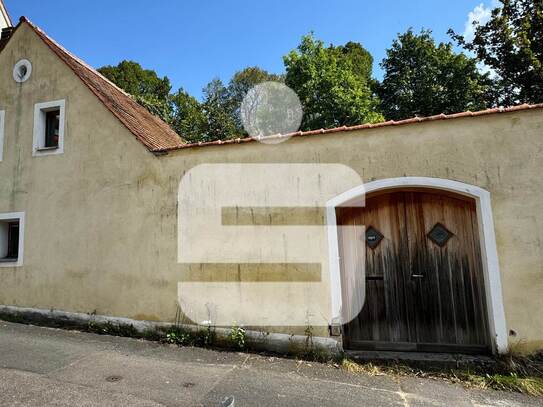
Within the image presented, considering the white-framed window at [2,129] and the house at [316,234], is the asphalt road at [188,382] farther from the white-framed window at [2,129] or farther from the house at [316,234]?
the white-framed window at [2,129]

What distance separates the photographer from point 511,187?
5199 millimetres

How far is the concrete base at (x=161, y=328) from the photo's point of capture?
5543mm

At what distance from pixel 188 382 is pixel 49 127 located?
6.84 meters

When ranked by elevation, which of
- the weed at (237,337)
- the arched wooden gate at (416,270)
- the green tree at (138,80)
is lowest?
the weed at (237,337)

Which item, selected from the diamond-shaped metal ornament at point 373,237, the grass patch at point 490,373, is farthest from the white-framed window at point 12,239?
the diamond-shaped metal ornament at point 373,237

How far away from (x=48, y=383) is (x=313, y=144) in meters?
4.93

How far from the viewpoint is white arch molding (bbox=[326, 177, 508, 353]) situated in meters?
5.06

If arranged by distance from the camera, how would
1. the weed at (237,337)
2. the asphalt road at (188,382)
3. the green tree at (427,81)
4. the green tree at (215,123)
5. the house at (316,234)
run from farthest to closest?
the green tree at (215,123), the green tree at (427,81), the weed at (237,337), the house at (316,234), the asphalt road at (188,382)

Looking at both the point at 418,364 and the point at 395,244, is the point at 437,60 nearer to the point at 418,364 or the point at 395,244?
the point at 395,244

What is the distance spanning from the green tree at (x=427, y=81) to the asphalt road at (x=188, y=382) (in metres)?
16.8

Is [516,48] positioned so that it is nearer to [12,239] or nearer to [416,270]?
[416,270]

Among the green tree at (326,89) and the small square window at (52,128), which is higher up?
the green tree at (326,89)

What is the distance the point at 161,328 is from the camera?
6359mm

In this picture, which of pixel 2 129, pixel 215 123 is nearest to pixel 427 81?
pixel 215 123
